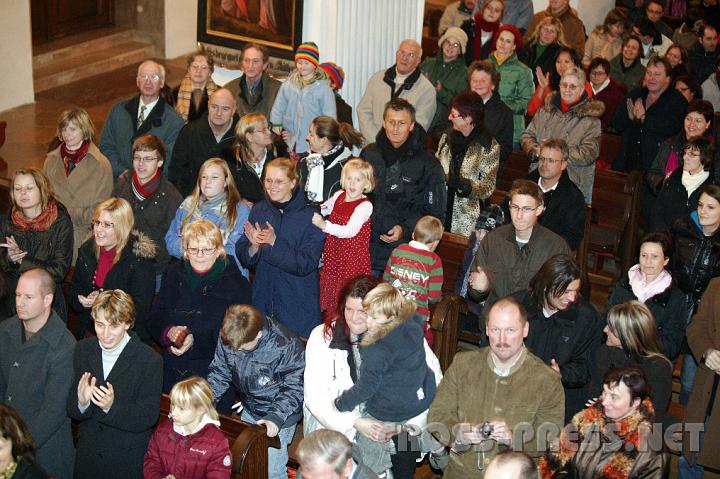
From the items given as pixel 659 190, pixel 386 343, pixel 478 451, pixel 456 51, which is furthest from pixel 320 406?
pixel 456 51

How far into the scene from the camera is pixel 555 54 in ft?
33.6

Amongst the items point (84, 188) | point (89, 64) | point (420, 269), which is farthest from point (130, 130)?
point (89, 64)

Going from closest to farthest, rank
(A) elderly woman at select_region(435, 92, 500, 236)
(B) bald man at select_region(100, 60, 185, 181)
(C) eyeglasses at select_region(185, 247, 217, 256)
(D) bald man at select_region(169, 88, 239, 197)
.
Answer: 1. (C) eyeglasses at select_region(185, 247, 217, 256)
2. (A) elderly woman at select_region(435, 92, 500, 236)
3. (D) bald man at select_region(169, 88, 239, 197)
4. (B) bald man at select_region(100, 60, 185, 181)

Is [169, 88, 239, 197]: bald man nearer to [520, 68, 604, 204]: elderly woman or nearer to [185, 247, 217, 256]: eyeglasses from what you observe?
[185, 247, 217, 256]: eyeglasses

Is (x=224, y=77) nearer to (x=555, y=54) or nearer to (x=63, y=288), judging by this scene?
(x=555, y=54)

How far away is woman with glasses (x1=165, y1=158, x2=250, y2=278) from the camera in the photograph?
259 inches

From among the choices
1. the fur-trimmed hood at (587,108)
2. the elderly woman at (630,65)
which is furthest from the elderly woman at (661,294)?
the elderly woman at (630,65)

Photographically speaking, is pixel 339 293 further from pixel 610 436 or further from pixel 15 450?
pixel 15 450

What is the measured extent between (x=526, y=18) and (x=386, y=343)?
7.61 metres

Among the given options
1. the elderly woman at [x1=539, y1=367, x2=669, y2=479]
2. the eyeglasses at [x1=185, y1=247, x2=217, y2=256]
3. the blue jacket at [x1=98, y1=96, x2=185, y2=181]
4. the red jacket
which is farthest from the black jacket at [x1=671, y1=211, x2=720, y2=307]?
the blue jacket at [x1=98, y1=96, x2=185, y2=181]

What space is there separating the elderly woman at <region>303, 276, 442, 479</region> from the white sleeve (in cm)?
124

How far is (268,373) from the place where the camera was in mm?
5355

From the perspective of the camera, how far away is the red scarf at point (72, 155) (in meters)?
7.34

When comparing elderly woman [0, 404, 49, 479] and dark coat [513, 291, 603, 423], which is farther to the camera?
dark coat [513, 291, 603, 423]
